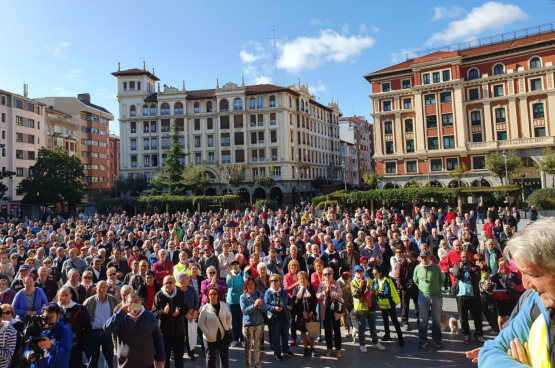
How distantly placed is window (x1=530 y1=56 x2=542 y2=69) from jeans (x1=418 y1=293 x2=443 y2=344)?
1752 inches

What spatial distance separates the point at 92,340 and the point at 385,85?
4895 centimetres

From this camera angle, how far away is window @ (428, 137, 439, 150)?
46.3 metres

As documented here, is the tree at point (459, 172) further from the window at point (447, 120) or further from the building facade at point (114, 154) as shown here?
the building facade at point (114, 154)

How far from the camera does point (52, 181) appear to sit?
42531 millimetres

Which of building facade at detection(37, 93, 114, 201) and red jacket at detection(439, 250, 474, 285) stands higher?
building facade at detection(37, 93, 114, 201)

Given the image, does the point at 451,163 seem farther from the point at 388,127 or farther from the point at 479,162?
the point at 388,127

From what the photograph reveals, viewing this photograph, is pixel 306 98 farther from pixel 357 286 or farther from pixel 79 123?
pixel 357 286

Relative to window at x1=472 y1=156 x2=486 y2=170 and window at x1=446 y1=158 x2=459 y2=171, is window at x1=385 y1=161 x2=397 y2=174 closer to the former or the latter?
window at x1=446 y1=158 x2=459 y2=171

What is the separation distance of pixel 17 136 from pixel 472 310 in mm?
58990

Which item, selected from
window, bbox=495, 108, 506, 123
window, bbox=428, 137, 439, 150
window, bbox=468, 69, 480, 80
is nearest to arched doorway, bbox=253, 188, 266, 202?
window, bbox=428, 137, 439, 150

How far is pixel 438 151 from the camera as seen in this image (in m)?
45.6

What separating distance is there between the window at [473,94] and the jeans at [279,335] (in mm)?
45675

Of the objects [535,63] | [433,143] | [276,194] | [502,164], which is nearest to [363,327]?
[502,164]

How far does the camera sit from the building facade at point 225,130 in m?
58.3
